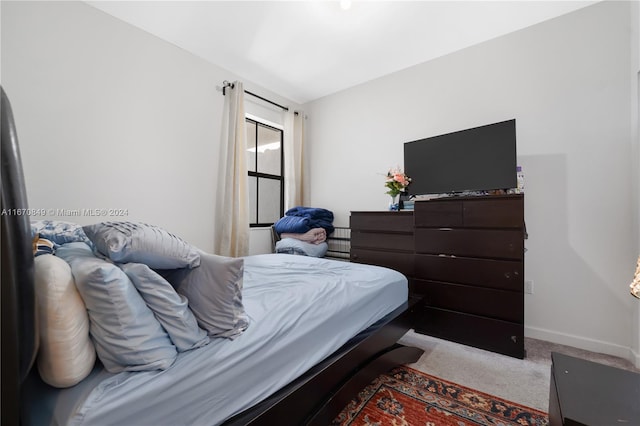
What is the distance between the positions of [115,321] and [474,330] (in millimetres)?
2348

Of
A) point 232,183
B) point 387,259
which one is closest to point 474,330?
point 387,259

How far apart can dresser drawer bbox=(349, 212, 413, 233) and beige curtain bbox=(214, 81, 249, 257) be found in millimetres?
1278

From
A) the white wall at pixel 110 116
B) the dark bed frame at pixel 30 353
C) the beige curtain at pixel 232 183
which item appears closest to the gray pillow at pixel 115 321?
the dark bed frame at pixel 30 353

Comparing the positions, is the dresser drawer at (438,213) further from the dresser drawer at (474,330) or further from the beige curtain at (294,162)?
the beige curtain at (294,162)

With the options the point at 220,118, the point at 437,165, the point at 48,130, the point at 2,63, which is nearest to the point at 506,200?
the point at 437,165

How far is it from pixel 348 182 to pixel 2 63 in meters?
3.16

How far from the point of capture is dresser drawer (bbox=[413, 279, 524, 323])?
1997 mm

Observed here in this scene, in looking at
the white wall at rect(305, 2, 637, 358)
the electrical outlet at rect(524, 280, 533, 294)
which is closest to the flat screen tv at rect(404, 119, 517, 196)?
the white wall at rect(305, 2, 637, 358)

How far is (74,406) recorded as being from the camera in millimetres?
649

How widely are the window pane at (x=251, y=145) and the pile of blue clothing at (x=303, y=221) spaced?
764 millimetres

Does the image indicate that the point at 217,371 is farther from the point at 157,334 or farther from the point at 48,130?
the point at 48,130

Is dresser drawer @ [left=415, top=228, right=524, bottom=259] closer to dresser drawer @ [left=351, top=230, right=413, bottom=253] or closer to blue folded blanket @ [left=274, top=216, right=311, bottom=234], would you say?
dresser drawer @ [left=351, top=230, right=413, bottom=253]

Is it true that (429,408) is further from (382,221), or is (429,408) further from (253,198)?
(253,198)

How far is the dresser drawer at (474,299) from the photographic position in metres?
2.00
